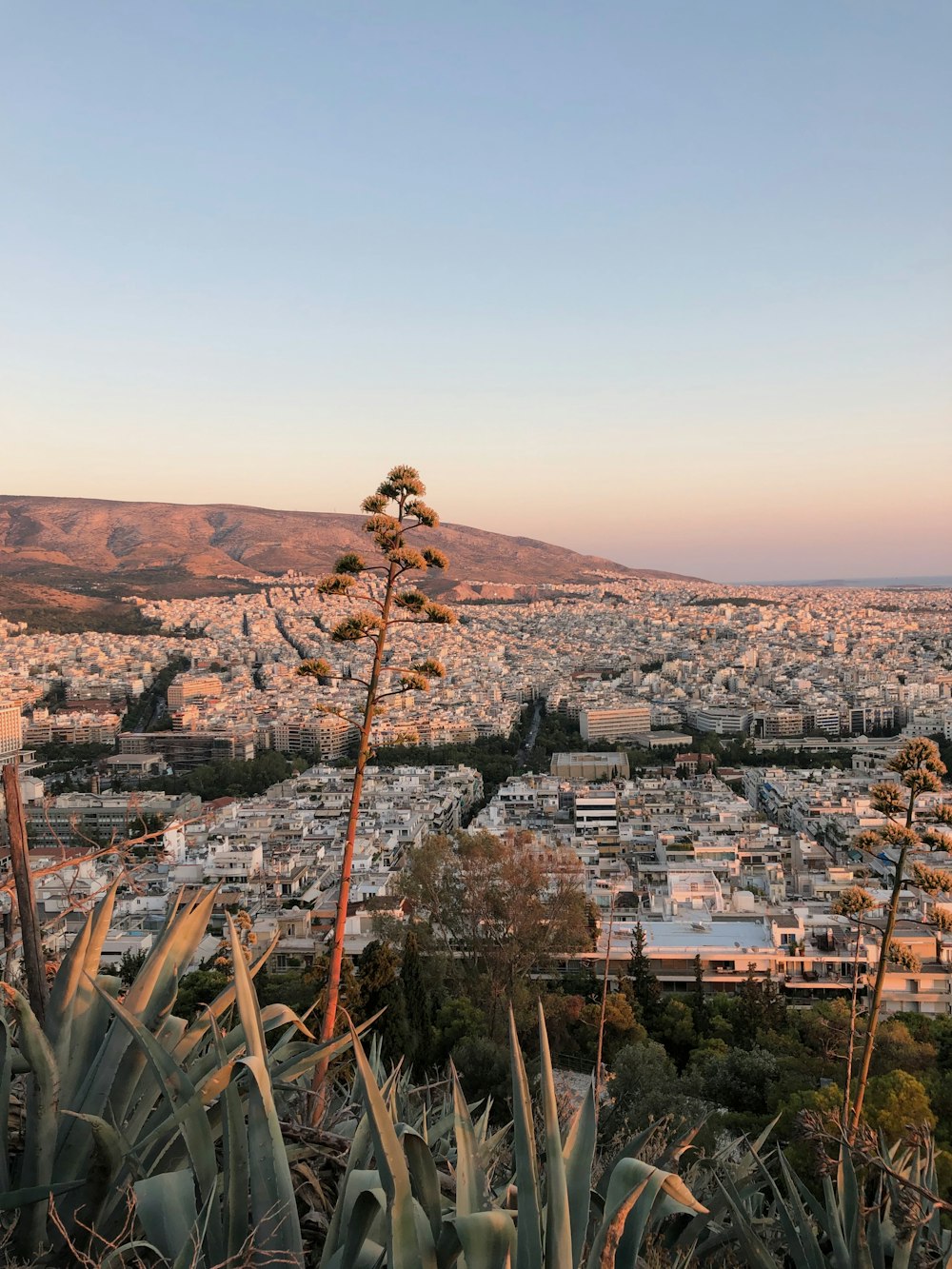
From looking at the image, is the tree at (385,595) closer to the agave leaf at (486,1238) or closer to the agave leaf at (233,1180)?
the agave leaf at (233,1180)

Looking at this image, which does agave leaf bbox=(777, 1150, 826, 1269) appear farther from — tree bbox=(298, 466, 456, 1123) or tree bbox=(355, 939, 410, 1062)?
tree bbox=(355, 939, 410, 1062)

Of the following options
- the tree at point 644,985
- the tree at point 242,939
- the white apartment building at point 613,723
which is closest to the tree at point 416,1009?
the tree at point 644,985

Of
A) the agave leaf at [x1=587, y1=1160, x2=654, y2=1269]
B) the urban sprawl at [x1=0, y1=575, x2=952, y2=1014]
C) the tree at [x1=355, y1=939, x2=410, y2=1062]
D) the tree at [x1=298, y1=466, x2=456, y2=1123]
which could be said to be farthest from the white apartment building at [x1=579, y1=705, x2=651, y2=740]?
the agave leaf at [x1=587, y1=1160, x2=654, y2=1269]

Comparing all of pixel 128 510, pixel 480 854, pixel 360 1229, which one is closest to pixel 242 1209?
pixel 360 1229

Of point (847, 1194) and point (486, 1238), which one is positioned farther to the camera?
point (847, 1194)

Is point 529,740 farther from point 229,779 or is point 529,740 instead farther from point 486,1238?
point 486,1238

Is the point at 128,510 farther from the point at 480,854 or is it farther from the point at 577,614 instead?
the point at 480,854

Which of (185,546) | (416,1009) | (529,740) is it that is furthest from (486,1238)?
(185,546)

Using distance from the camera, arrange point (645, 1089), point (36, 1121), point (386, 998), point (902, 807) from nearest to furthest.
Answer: point (36, 1121), point (902, 807), point (645, 1089), point (386, 998)
